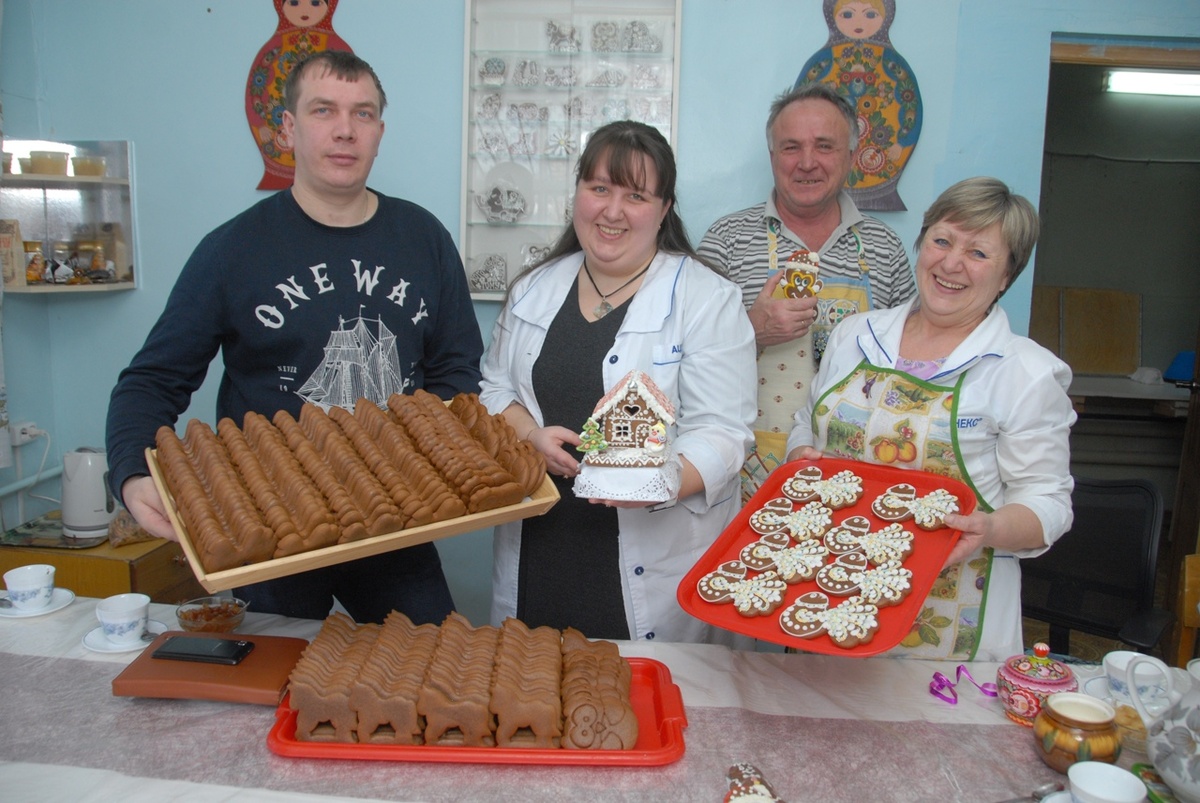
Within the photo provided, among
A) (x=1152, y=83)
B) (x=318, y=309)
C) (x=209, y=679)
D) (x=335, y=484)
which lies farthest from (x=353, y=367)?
(x=1152, y=83)

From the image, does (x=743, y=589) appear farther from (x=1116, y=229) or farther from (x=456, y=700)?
(x=1116, y=229)

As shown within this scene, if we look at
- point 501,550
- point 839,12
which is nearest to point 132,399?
point 501,550

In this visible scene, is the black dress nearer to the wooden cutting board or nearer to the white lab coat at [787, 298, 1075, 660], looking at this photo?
the wooden cutting board

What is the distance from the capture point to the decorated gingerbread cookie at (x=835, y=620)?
2021 mm

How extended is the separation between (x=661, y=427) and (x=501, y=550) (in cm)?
85

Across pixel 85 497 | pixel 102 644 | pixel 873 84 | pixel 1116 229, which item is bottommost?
pixel 85 497

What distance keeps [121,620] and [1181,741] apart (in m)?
2.47

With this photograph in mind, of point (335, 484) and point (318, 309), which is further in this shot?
point (318, 309)

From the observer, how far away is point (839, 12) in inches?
170


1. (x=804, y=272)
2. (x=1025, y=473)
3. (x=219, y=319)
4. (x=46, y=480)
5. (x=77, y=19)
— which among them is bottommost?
(x=46, y=480)

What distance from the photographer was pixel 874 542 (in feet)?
7.73

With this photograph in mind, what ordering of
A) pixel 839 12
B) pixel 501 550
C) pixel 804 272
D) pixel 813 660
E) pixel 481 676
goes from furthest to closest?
pixel 839 12, pixel 804 272, pixel 501 550, pixel 813 660, pixel 481 676

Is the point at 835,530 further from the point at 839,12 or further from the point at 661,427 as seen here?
the point at 839,12

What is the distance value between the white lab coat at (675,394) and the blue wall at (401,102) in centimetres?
183
